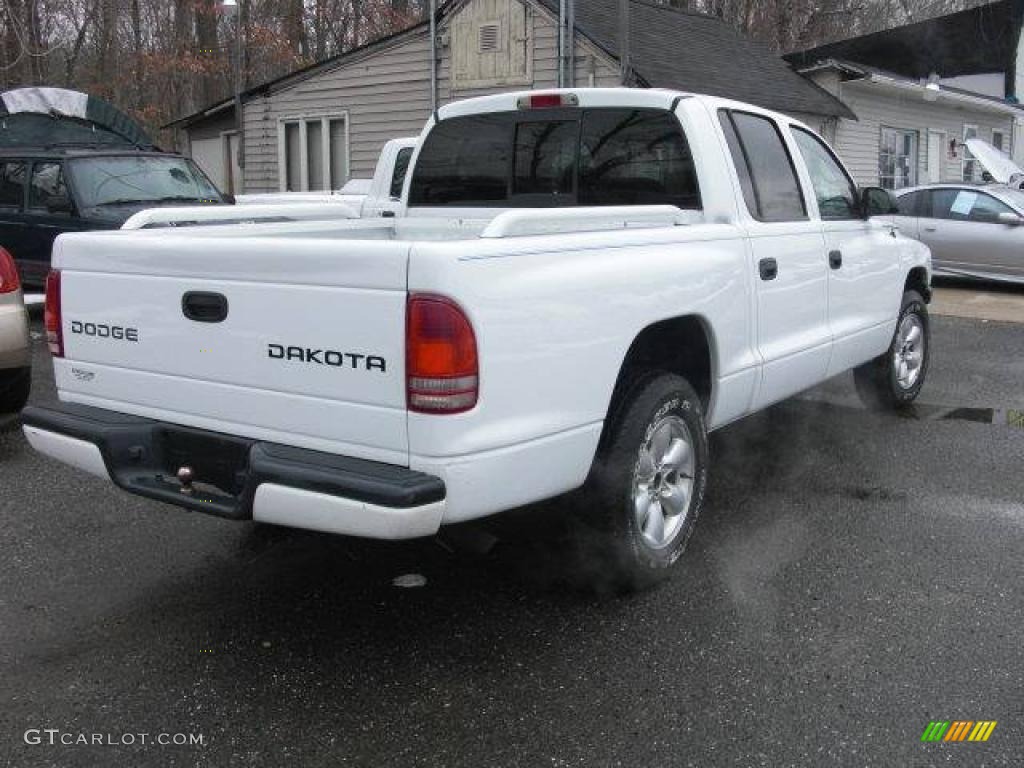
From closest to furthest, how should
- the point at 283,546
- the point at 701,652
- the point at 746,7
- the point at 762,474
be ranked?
the point at 701,652, the point at 283,546, the point at 762,474, the point at 746,7

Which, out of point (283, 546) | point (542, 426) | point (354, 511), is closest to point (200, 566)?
point (283, 546)

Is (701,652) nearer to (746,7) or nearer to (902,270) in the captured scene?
(902,270)

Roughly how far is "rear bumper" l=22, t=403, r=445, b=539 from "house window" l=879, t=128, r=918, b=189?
733 inches

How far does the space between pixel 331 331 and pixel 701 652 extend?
1590mm

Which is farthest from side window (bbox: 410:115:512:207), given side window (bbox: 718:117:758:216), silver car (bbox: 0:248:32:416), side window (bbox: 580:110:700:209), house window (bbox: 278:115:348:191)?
house window (bbox: 278:115:348:191)

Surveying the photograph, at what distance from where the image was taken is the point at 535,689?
316 centimetres

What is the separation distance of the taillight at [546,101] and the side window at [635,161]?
11 centimetres

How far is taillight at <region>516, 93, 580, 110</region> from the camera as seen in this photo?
465 cm

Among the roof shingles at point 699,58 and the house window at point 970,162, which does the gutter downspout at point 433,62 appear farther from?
the house window at point 970,162

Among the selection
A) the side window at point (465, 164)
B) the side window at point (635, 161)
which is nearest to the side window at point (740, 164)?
the side window at point (635, 161)

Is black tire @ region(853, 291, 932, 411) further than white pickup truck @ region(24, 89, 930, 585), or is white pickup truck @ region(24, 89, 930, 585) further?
black tire @ region(853, 291, 932, 411)

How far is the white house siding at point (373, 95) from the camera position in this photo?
1517 centimetres

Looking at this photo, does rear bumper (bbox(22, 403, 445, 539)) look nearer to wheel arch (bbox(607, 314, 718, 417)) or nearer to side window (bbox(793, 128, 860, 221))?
wheel arch (bbox(607, 314, 718, 417))

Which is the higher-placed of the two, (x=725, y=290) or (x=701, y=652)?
(x=725, y=290)
